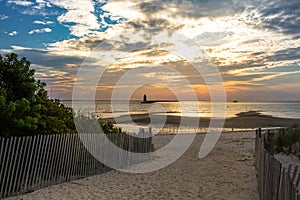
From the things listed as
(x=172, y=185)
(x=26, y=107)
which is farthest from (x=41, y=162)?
(x=172, y=185)

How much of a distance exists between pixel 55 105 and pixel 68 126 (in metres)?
1.01

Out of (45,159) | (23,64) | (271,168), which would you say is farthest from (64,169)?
(271,168)

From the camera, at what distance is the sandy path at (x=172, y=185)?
8.95m

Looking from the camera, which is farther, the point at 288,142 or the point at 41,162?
the point at 288,142

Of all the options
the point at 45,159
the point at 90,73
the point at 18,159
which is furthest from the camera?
the point at 90,73

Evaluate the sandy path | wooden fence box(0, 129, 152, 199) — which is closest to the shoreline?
the sandy path

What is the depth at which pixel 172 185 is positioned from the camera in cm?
1023

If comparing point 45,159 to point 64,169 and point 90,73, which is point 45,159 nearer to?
point 64,169

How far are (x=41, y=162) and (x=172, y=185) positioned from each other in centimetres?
412

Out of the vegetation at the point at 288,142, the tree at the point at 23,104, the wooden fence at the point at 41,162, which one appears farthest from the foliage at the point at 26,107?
the vegetation at the point at 288,142

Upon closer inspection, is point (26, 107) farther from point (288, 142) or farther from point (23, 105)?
point (288, 142)

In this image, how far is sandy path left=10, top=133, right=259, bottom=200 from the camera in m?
8.95

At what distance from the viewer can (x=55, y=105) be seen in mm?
12266

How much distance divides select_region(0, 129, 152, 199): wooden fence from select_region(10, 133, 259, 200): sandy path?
317 millimetres
